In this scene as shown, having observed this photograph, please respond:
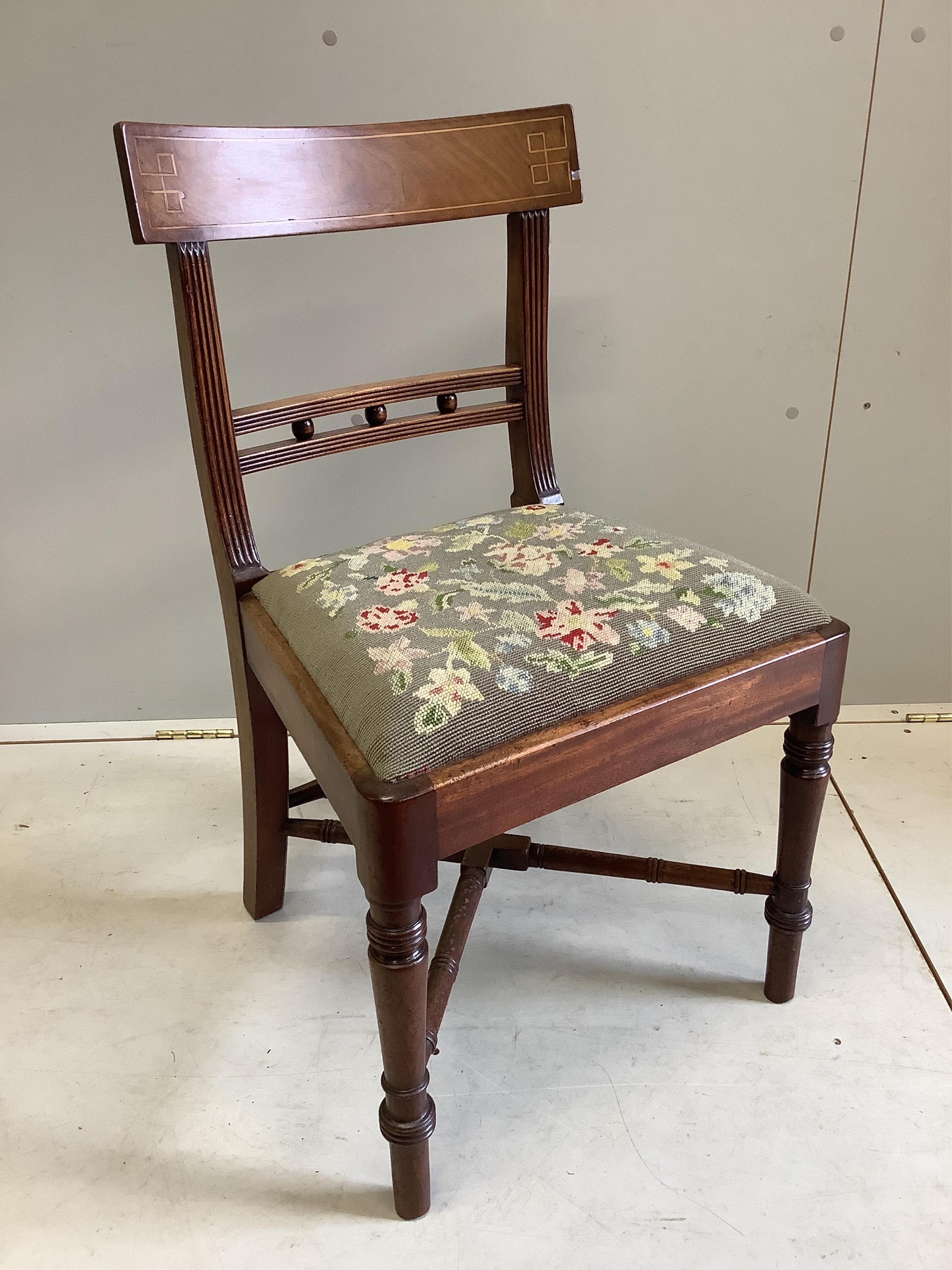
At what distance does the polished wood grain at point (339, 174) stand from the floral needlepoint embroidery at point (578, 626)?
45cm

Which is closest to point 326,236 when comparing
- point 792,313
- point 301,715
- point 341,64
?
point 341,64

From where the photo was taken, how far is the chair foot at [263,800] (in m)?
1.07

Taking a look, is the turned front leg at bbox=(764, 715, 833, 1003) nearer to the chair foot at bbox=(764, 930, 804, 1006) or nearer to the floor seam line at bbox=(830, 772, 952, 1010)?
the chair foot at bbox=(764, 930, 804, 1006)

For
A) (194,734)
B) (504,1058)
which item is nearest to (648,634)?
(504,1058)

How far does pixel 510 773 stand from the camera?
74 cm

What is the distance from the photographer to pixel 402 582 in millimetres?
889

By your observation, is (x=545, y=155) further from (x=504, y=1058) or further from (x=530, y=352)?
(x=504, y=1058)

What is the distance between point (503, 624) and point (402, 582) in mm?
123

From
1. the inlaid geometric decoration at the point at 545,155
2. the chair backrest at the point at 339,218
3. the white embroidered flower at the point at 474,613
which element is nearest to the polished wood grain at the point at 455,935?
the white embroidered flower at the point at 474,613

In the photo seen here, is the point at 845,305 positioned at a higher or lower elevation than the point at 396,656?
higher

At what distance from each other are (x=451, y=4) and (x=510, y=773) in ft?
3.16

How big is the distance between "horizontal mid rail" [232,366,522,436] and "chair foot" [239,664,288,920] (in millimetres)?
242

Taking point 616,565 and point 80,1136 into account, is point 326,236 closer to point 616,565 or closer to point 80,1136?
point 616,565

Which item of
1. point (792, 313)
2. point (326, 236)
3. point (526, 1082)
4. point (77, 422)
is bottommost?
point (526, 1082)
